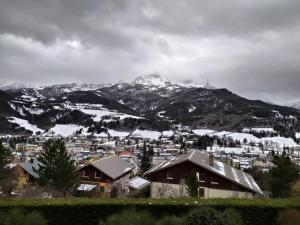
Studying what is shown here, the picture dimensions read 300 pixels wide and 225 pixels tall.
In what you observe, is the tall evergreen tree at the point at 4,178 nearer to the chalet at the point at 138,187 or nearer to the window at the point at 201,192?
the chalet at the point at 138,187

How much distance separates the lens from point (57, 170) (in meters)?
43.6

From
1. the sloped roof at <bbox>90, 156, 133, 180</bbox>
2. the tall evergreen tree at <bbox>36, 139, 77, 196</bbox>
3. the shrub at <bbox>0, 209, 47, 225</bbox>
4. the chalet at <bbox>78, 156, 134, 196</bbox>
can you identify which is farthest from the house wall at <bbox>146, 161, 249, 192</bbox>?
the shrub at <bbox>0, 209, 47, 225</bbox>

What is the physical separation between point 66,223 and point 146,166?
61.1 m

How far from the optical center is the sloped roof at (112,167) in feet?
193

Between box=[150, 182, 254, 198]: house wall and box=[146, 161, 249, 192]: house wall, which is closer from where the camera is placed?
box=[150, 182, 254, 198]: house wall

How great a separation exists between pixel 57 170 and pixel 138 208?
87.7ft

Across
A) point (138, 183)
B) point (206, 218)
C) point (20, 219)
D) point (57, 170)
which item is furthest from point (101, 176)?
point (206, 218)

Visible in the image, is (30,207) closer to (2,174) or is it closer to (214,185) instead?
(2,174)

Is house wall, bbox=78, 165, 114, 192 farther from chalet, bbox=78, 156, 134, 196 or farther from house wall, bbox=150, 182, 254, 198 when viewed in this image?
house wall, bbox=150, 182, 254, 198

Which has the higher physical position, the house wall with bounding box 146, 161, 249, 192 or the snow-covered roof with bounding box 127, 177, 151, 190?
the house wall with bounding box 146, 161, 249, 192

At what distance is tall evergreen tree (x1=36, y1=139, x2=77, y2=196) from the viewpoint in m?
42.4

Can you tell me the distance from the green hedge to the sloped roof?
38914 mm

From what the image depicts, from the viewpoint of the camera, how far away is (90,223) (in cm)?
1955

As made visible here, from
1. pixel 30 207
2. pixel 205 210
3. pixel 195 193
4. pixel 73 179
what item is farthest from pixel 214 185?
pixel 205 210
